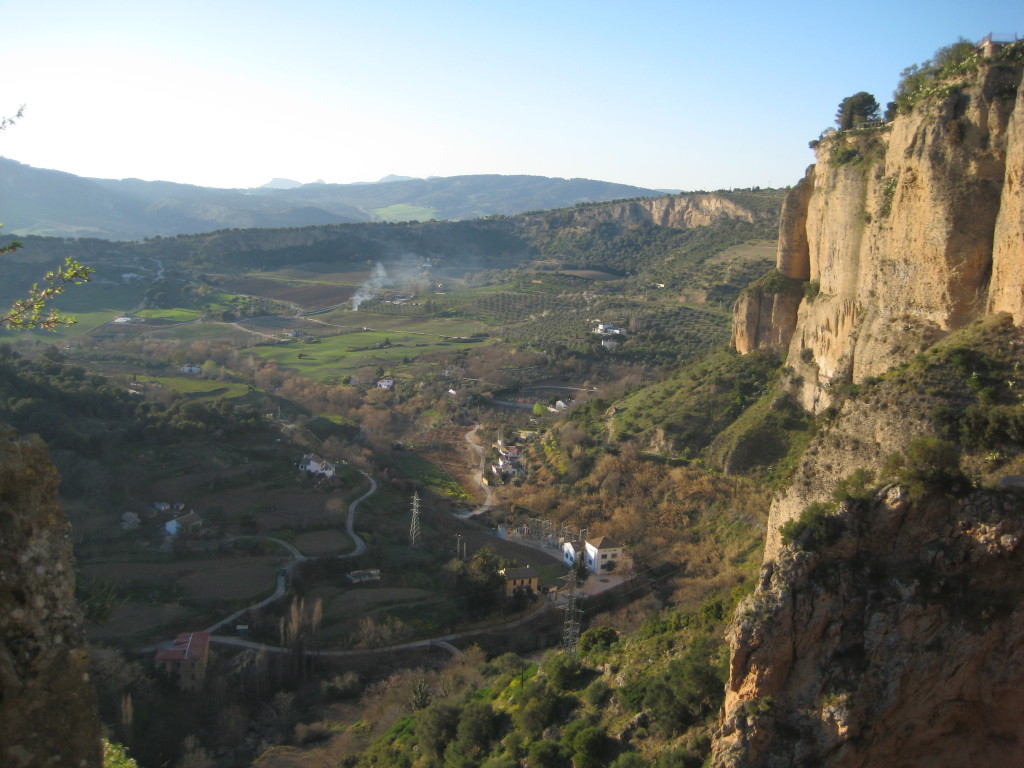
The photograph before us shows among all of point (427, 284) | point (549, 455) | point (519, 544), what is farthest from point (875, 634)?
point (427, 284)

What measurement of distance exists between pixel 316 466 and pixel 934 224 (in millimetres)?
22663

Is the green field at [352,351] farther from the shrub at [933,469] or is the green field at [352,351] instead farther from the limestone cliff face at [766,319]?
the shrub at [933,469]

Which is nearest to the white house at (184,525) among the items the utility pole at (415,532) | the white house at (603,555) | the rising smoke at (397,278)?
the utility pole at (415,532)

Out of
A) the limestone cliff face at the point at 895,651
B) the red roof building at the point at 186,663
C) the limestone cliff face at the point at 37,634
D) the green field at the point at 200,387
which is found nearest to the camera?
the limestone cliff face at the point at 37,634

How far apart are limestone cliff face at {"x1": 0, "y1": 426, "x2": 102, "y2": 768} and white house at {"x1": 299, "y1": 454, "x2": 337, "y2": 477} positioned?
83.4ft

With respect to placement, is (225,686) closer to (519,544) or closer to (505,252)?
(519,544)

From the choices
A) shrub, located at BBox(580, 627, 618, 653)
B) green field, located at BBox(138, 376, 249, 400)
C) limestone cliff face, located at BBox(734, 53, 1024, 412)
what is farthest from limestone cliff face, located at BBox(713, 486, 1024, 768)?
green field, located at BBox(138, 376, 249, 400)

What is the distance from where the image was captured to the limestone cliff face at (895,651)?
8.40 metres

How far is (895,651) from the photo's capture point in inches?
335

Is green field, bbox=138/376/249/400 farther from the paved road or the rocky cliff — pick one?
the rocky cliff

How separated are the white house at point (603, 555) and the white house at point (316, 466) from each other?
11155 millimetres

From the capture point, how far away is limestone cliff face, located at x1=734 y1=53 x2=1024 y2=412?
40.0ft

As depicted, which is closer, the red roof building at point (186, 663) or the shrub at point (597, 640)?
the shrub at point (597, 640)

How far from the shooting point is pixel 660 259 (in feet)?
224
